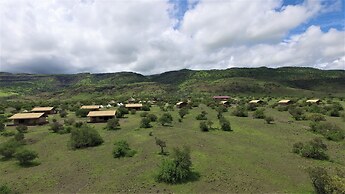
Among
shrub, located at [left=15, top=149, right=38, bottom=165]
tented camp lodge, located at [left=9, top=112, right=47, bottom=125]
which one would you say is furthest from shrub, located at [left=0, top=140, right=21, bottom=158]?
tented camp lodge, located at [left=9, top=112, right=47, bottom=125]

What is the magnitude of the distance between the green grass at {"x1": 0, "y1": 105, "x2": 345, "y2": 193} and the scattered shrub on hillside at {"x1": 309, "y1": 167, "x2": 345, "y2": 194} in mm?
1830

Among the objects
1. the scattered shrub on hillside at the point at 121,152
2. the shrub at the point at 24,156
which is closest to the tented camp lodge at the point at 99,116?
the scattered shrub on hillside at the point at 121,152

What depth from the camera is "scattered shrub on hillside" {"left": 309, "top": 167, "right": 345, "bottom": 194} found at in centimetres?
2189

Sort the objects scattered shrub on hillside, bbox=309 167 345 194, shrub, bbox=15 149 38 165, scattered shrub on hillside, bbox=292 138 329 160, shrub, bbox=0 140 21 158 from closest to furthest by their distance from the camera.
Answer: scattered shrub on hillside, bbox=309 167 345 194, scattered shrub on hillside, bbox=292 138 329 160, shrub, bbox=15 149 38 165, shrub, bbox=0 140 21 158

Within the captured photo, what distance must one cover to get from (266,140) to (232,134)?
6.71 metres

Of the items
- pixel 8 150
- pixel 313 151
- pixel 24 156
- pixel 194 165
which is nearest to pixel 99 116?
pixel 8 150

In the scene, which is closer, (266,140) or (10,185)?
(10,185)

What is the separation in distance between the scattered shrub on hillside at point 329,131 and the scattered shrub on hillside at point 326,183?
2346 cm

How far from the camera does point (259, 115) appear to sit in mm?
69875

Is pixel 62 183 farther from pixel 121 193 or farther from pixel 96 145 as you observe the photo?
pixel 96 145

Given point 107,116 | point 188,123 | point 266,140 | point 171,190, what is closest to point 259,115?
point 188,123

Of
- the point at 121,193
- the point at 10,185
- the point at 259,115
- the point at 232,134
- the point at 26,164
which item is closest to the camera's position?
the point at 121,193

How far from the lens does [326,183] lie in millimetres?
23953

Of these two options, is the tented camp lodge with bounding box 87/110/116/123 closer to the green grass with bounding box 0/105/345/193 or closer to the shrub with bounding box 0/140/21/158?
the green grass with bounding box 0/105/345/193
